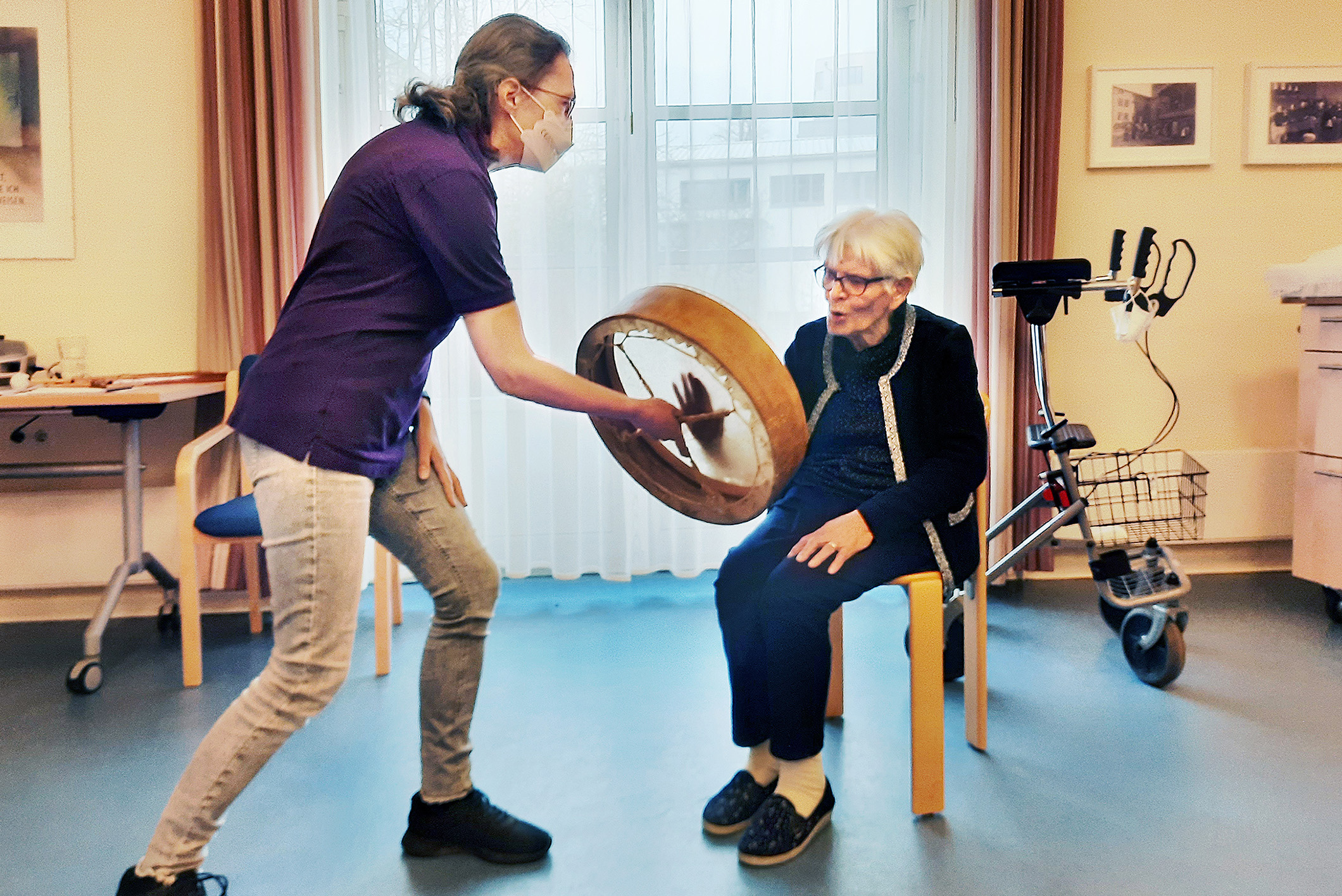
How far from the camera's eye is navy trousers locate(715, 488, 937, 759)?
1884 mm

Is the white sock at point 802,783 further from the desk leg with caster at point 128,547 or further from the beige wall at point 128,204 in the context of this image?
the beige wall at point 128,204

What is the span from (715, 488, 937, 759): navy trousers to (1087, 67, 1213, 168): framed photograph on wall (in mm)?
2264

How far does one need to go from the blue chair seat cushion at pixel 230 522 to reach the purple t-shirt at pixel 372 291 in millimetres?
1313

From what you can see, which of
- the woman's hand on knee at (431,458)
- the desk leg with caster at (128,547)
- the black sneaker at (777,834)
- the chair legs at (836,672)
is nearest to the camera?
the woman's hand on knee at (431,458)

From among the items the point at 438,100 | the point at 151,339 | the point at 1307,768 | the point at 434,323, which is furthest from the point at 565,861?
the point at 151,339

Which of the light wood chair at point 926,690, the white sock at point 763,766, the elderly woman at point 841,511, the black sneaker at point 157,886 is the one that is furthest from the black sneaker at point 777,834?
the black sneaker at point 157,886

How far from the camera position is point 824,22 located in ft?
11.8

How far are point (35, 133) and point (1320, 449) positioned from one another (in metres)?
4.09

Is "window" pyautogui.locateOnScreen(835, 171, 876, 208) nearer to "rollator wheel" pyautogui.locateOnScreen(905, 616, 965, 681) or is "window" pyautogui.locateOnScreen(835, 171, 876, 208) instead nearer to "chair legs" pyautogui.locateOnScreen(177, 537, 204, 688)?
"rollator wheel" pyautogui.locateOnScreen(905, 616, 965, 681)

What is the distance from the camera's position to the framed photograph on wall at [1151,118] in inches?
145

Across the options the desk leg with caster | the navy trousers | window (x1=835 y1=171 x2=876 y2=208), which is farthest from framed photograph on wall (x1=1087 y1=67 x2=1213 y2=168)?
the desk leg with caster

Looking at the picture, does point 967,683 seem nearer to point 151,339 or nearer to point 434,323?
point 434,323

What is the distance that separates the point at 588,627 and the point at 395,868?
1.51 m

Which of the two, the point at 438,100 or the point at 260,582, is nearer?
the point at 438,100
